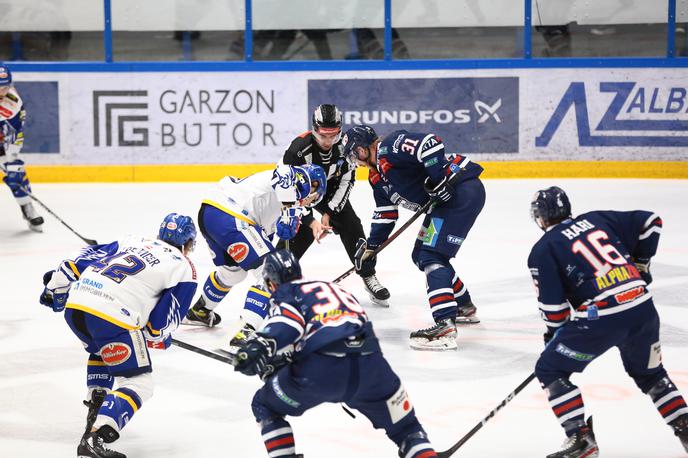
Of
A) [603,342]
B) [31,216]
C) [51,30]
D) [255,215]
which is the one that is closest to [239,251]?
[255,215]

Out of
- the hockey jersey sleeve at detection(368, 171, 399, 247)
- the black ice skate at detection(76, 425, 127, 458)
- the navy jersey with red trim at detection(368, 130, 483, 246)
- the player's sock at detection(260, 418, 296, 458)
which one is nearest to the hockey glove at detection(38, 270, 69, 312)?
the black ice skate at detection(76, 425, 127, 458)

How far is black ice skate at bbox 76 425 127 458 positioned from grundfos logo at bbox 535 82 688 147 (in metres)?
7.95

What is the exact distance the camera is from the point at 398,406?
3.27 meters

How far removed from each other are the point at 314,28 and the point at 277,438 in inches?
333

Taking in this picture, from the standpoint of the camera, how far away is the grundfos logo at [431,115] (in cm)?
1091

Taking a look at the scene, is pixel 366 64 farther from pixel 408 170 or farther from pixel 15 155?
pixel 408 170

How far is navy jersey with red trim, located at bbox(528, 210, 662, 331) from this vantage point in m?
3.54

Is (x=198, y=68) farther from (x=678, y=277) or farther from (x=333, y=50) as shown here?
(x=678, y=277)

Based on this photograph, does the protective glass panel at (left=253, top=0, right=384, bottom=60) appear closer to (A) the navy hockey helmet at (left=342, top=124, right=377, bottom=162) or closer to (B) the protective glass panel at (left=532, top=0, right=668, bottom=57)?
(B) the protective glass panel at (left=532, top=0, right=668, bottom=57)

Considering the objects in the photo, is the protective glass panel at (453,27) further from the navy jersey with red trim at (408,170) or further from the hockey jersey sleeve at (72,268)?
the hockey jersey sleeve at (72,268)

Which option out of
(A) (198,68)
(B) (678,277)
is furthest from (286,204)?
(A) (198,68)

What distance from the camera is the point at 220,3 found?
11188 mm

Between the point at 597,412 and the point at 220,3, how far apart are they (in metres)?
7.97

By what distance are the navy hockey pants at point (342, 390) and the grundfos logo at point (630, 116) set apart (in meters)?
8.00
